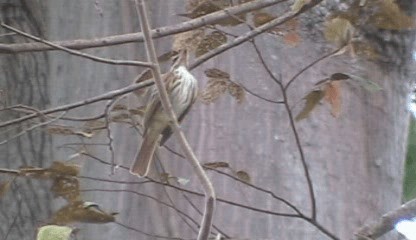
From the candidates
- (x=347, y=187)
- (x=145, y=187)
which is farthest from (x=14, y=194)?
(x=347, y=187)

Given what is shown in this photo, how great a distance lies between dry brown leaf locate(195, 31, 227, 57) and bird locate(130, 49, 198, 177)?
0.03m

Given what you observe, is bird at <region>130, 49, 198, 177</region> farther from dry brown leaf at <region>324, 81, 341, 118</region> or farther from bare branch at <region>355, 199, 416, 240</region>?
bare branch at <region>355, 199, 416, 240</region>

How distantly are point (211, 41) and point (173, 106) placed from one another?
13 centimetres

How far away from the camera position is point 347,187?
7.07 feet

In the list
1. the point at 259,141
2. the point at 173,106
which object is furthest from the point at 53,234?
the point at 259,141

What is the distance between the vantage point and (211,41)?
1813 mm

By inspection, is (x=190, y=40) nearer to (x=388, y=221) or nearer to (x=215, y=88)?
(x=215, y=88)

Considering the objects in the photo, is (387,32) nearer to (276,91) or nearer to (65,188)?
(276,91)

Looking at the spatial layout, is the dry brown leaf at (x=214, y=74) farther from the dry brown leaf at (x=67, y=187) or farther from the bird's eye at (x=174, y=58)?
the dry brown leaf at (x=67, y=187)

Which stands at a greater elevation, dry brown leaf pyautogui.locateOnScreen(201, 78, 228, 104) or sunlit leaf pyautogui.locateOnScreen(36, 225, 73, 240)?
dry brown leaf pyautogui.locateOnScreen(201, 78, 228, 104)

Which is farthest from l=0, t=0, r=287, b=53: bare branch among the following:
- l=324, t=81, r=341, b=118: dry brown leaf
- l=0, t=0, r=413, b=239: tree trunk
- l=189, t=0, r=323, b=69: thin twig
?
l=0, t=0, r=413, b=239: tree trunk

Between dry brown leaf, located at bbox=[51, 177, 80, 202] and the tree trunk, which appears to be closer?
dry brown leaf, located at bbox=[51, 177, 80, 202]

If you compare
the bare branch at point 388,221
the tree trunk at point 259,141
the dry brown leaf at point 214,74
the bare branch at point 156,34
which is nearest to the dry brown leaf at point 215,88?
the dry brown leaf at point 214,74

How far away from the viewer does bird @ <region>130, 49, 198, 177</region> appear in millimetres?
1716
